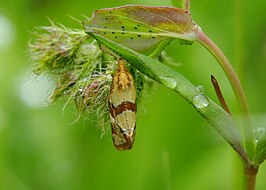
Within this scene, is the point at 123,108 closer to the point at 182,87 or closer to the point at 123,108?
the point at 123,108

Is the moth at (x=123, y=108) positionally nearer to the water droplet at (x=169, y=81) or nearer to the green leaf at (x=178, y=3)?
the water droplet at (x=169, y=81)

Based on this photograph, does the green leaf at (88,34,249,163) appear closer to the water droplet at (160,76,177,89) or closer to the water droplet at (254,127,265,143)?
the water droplet at (160,76,177,89)

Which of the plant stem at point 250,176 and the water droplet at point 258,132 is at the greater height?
the water droplet at point 258,132

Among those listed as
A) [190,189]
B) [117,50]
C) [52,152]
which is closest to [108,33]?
[117,50]

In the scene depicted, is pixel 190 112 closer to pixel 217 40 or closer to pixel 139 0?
pixel 217 40

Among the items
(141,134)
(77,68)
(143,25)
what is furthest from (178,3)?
(141,134)

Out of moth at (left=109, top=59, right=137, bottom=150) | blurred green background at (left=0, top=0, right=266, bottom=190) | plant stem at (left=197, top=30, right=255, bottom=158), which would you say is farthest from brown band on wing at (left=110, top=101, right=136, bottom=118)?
blurred green background at (left=0, top=0, right=266, bottom=190)

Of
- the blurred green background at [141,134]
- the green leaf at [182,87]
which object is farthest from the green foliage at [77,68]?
the blurred green background at [141,134]
